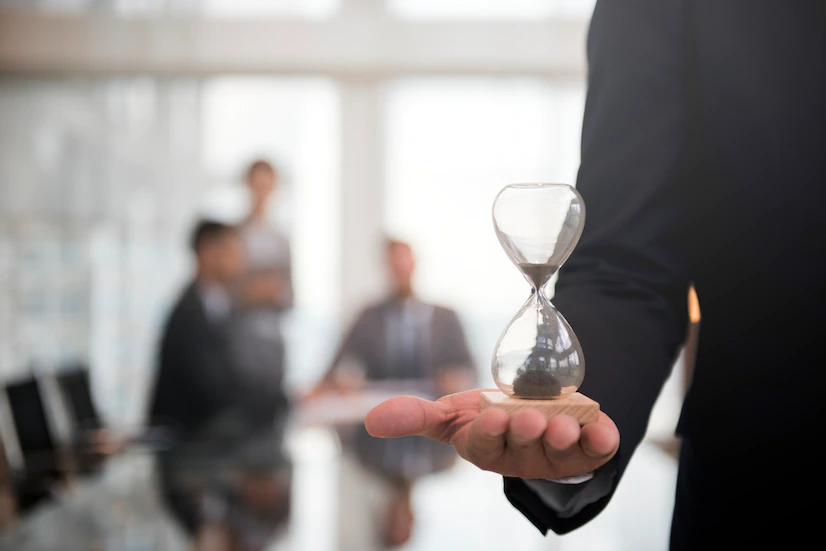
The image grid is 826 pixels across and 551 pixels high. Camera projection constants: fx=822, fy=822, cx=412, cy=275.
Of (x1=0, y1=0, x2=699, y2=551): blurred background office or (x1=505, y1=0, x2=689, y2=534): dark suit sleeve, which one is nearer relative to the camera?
(x1=505, y1=0, x2=689, y2=534): dark suit sleeve

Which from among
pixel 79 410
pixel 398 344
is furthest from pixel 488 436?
pixel 398 344

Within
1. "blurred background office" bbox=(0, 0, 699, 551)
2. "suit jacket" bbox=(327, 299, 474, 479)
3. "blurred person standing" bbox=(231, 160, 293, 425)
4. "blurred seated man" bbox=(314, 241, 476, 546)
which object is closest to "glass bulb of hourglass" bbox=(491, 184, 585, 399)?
"blurred seated man" bbox=(314, 241, 476, 546)

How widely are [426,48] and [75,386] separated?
3269mm

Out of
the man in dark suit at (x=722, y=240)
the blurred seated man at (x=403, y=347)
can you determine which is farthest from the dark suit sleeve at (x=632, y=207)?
the blurred seated man at (x=403, y=347)

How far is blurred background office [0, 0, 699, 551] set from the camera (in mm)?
A: 5438

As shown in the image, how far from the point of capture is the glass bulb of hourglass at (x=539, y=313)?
677 mm

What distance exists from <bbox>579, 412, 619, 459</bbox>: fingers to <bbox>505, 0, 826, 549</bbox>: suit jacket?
0.16m

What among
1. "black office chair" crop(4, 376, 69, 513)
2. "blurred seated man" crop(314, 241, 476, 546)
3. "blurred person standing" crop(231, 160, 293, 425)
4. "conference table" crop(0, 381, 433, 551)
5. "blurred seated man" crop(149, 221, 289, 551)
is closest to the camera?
"conference table" crop(0, 381, 433, 551)

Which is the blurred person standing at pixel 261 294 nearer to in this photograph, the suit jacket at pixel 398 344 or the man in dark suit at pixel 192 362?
the suit jacket at pixel 398 344

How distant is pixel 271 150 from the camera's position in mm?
5523

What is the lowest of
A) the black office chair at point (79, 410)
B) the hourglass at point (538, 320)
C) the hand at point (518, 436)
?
the black office chair at point (79, 410)

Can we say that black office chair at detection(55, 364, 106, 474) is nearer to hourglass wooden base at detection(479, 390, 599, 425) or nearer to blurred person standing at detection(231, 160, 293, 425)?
blurred person standing at detection(231, 160, 293, 425)

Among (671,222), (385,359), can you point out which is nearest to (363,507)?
(671,222)

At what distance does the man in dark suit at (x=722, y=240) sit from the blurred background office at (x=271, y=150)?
4682mm
